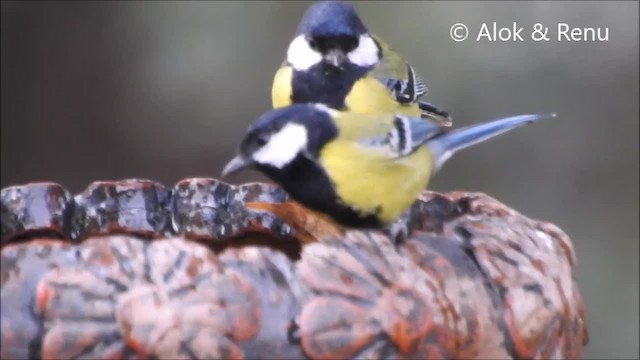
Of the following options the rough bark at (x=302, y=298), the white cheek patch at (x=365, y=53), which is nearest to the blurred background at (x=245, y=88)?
the white cheek patch at (x=365, y=53)

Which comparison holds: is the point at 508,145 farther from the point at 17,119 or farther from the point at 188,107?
the point at 17,119

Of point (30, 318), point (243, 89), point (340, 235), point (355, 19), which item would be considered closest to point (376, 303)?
point (340, 235)

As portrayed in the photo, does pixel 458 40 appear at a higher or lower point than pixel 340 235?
higher

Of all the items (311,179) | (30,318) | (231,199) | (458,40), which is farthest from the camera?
(458,40)

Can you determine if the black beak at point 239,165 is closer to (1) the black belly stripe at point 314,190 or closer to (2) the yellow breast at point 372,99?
(1) the black belly stripe at point 314,190

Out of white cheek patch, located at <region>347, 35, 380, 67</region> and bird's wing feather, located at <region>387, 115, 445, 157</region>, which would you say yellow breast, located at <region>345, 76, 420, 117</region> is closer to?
white cheek patch, located at <region>347, 35, 380, 67</region>

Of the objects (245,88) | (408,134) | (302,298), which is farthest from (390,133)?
(245,88)

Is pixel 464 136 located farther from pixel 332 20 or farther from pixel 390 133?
pixel 332 20
